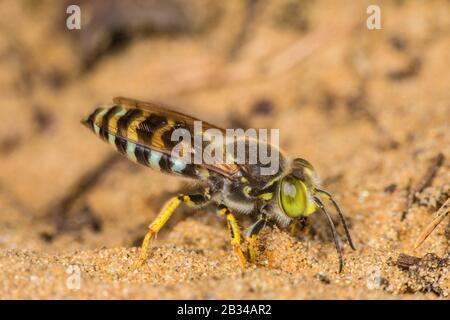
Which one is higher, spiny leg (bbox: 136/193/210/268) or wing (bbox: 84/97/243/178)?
wing (bbox: 84/97/243/178)

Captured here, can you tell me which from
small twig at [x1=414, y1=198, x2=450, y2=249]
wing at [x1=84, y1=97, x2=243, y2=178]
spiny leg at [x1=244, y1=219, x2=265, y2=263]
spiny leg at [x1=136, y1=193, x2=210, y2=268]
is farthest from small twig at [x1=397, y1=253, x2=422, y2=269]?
spiny leg at [x1=136, y1=193, x2=210, y2=268]

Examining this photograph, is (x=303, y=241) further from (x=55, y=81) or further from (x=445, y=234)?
(x=55, y=81)

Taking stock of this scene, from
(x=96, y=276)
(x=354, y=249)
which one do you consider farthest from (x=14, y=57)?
(x=354, y=249)

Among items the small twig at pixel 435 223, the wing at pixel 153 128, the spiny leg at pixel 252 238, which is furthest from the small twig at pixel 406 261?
the wing at pixel 153 128

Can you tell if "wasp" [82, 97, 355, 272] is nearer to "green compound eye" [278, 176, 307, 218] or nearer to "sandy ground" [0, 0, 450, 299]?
"green compound eye" [278, 176, 307, 218]

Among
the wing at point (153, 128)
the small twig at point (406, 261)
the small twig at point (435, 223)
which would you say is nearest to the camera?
the small twig at point (406, 261)

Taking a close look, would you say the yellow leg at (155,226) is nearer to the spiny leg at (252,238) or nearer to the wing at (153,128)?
the wing at (153,128)
